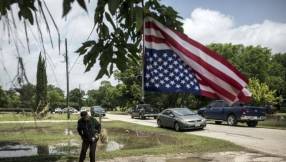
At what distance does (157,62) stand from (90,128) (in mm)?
4260

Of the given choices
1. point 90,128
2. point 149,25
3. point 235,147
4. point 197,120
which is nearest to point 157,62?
point 149,25

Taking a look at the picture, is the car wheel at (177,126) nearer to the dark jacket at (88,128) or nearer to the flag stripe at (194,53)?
the dark jacket at (88,128)

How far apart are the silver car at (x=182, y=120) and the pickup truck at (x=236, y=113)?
278 cm

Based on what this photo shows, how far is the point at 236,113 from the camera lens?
62.5 ft

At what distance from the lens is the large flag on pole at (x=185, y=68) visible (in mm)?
→ 4152

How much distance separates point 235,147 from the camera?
10562mm

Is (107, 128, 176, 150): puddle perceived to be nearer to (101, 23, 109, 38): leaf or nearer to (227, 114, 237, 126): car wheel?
(227, 114, 237, 126): car wheel

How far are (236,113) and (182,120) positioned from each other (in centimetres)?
428

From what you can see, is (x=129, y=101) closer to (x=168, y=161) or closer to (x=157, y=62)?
(x=168, y=161)

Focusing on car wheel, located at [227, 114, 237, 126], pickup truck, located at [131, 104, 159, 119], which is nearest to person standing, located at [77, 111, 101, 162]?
car wheel, located at [227, 114, 237, 126]

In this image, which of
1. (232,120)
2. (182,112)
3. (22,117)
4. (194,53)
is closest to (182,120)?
(182,112)

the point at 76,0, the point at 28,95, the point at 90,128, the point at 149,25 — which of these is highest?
the point at 149,25

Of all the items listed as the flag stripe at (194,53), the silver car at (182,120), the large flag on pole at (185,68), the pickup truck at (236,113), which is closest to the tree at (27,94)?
the large flag on pole at (185,68)

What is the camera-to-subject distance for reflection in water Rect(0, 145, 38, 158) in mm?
10414
